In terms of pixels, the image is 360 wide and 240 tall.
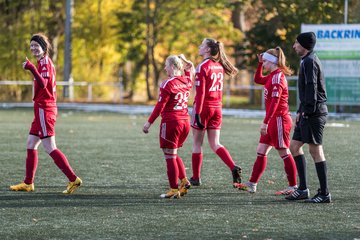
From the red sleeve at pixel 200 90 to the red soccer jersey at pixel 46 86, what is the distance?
1.75 m

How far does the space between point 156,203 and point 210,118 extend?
174cm

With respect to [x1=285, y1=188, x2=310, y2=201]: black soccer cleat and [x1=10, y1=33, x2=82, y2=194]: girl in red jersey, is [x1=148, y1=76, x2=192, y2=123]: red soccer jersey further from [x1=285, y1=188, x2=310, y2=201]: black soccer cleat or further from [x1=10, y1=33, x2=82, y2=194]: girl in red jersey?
[x1=285, y1=188, x2=310, y2=201]: black soccer cleat

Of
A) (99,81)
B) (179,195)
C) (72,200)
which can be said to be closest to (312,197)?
(179,195)

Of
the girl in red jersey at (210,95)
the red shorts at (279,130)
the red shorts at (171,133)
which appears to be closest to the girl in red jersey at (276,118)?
the red shorts at (279,130)

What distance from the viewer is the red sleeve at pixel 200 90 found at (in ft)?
36.2

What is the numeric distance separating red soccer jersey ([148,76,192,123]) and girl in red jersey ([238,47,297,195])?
97cm

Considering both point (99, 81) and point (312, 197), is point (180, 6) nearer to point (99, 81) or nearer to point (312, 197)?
point (99, 81)

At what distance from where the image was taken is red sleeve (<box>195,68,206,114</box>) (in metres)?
11.0

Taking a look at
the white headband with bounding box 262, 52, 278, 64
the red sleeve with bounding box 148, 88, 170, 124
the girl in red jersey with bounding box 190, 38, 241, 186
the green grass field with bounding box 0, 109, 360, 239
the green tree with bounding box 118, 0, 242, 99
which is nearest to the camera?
the green grass field with bounding box 0, 109, 360, 239

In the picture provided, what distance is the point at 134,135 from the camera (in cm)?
2138

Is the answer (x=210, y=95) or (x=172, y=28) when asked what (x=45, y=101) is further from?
(x=172, y=28)

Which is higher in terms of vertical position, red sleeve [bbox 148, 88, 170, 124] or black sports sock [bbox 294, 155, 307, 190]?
red sleeve [bbox 148, 88, 170, 124]

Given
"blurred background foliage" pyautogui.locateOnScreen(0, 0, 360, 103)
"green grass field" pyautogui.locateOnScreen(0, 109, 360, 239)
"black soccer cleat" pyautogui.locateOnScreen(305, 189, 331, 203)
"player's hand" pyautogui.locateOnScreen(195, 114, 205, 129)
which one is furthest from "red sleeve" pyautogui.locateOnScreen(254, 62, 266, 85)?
"blurred background foliage" pyautogui.locateOnScreen(0, 0, 360, 103)

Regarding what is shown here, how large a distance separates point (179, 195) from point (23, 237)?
9.40ft
